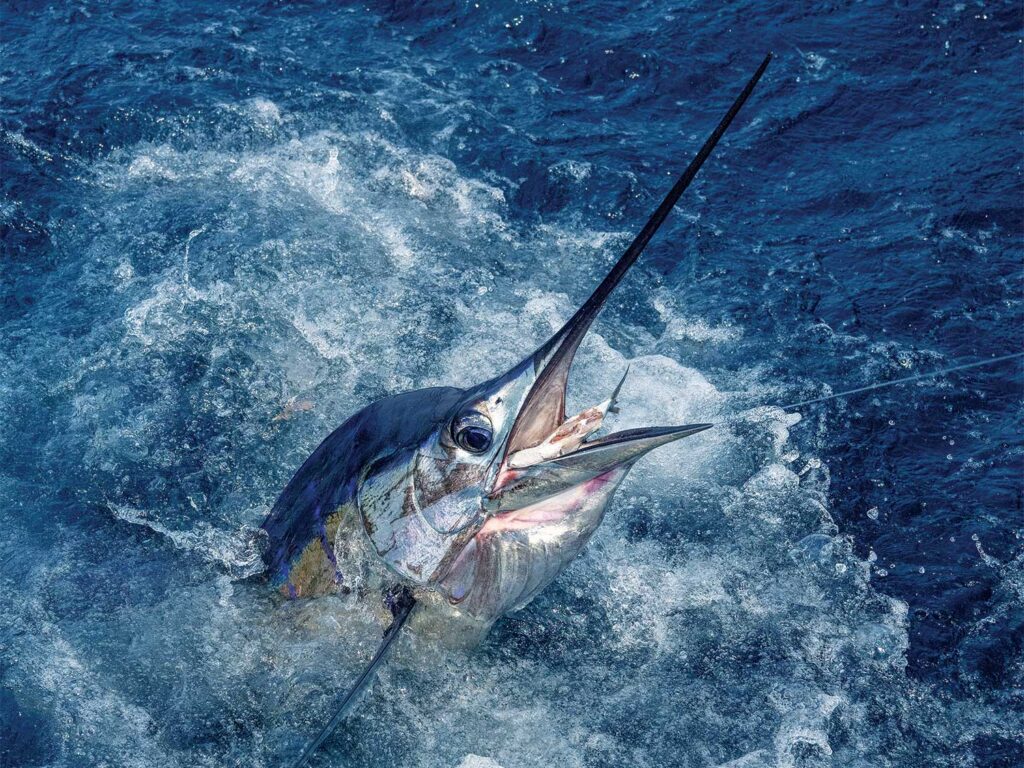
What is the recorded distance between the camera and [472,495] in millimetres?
3832

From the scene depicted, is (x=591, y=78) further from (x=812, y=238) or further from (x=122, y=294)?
(x=122, y=294)

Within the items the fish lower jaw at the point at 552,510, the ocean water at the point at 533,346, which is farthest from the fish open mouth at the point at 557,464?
the ocean water at the point at 533,346

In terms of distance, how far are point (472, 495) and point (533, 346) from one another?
295 centimetres

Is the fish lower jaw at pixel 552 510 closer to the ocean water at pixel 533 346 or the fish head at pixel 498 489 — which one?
the fish head at pixel 498 489

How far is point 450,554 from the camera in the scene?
3.93 metres

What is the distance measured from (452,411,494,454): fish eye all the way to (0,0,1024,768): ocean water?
1163mm

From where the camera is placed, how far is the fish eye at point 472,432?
3.76 metres

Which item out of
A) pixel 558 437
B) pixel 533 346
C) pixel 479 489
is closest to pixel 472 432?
pixel 479 489

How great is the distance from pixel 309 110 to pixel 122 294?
7.56 feet

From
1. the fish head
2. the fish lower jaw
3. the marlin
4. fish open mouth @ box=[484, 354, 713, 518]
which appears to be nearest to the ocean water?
the marlin

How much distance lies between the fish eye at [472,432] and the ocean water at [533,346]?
3.81 ft

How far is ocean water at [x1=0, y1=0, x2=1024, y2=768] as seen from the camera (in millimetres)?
→ 4742

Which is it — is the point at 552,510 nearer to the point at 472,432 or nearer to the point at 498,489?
the point at 498,489

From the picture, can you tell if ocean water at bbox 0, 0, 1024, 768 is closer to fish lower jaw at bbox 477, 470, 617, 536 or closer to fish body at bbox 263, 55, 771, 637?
fish body at bbox 263, 55, 771, 637
